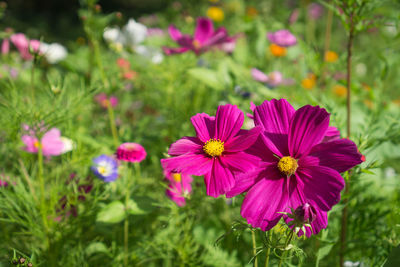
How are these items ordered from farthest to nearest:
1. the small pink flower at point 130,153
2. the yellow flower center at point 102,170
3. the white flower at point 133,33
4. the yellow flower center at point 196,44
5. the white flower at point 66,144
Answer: the white flower at point 133,33
the yellow flower center at point 196,44
the white flower at point 66,144
the yellow flower center at point 102,170
the small pink flower at point 130,153

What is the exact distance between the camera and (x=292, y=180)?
0.46 meters

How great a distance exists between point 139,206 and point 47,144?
0.33 m

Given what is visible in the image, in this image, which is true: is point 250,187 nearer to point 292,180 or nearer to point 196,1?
point 292,180

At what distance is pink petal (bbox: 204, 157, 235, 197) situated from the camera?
16.8 inches

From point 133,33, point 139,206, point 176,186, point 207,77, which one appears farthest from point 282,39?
point 139,206

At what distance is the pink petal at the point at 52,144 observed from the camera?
2.83 feet

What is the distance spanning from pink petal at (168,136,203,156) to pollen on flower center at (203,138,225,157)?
0.7 inches

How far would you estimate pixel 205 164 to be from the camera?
47 centimetres

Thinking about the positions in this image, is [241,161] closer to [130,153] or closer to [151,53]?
[130,153]

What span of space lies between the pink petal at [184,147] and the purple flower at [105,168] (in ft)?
0.99

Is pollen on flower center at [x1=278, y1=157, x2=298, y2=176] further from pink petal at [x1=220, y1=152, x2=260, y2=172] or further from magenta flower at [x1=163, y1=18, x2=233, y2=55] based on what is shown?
magenta flower at [x1=163, y1=18, x2=233, y2=55]

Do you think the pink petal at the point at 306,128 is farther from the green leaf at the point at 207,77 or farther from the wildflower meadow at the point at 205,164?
the green leaf at the point at 207,77

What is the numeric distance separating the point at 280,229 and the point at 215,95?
3.23 ft


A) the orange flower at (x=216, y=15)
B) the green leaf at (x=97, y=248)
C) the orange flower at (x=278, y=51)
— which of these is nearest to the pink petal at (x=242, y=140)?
the green leaf at (x=97, y=248)
